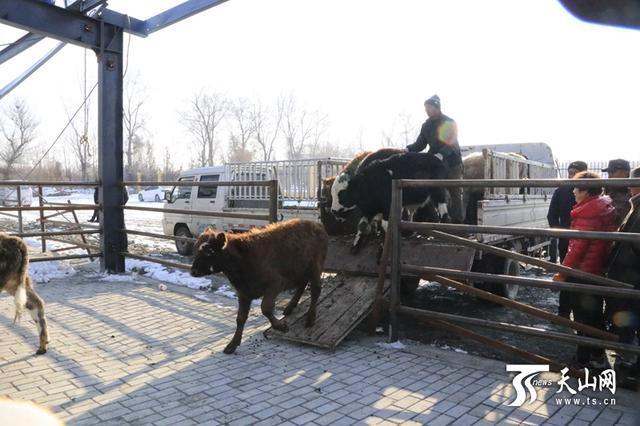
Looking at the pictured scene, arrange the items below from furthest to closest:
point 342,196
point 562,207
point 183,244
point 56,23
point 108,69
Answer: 1. point 183,244
2. point 108,69
3. point 56,23
4. point 562,207
5. point 342,196

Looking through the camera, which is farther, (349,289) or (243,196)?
(243,196)

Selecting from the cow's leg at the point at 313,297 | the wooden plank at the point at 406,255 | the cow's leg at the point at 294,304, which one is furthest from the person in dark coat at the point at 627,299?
the cow's leg at the point at 294,304

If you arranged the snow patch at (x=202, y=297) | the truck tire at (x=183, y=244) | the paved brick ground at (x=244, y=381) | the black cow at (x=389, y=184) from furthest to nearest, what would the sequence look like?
the truck tire at (x=183, y=244) → the snow patch at (x=202, y=297) → the black cow at (x=389, y=184) → the paved brick ground at (x=244, y=381)

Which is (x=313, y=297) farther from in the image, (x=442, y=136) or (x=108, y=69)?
(x=108, y=69)

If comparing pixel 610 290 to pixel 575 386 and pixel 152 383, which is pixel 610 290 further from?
pixel 152 383

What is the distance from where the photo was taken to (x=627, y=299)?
156 inches

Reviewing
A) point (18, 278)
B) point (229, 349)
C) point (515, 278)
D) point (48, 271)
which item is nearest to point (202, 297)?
point (229, 349)

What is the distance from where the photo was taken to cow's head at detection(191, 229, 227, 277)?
4767 millimetres

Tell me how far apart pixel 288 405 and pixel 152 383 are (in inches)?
50.5

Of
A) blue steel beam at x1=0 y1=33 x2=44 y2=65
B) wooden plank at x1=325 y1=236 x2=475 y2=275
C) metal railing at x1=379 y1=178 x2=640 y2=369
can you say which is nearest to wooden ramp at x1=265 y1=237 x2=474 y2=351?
wooden plank at x1=325 y1=236 x2=475 y2=275

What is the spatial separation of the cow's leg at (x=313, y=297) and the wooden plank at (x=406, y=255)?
0.75 metres

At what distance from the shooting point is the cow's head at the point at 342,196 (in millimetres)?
6660

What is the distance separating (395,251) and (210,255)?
198 cm

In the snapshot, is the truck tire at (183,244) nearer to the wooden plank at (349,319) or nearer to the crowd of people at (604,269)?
the wooden plank at (349,319)
